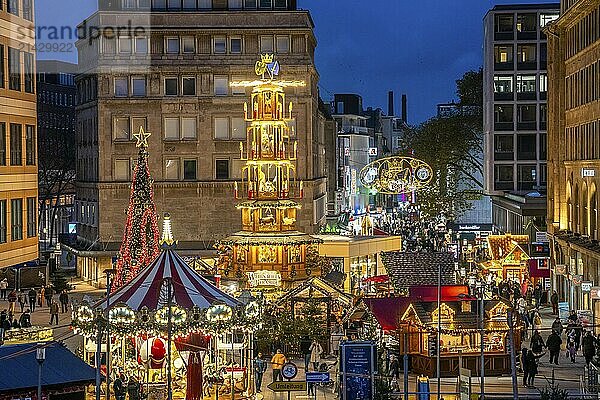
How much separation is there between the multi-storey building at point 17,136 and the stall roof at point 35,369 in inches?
87.8

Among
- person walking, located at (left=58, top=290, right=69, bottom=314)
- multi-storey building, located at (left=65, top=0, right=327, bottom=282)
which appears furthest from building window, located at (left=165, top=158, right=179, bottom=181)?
person walking, located at (left=58, top=290, right=69, bottom=314)

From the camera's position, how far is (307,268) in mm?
55469

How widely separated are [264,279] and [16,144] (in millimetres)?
22640

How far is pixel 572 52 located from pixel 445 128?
50.5 meters

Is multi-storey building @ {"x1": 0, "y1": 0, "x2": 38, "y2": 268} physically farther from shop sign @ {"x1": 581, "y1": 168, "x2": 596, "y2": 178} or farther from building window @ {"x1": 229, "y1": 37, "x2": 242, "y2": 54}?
building window @ {"x1": 229, "y1": 37, "x2": 242, "y2": 54}

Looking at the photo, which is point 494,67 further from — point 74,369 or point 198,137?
point 74,369

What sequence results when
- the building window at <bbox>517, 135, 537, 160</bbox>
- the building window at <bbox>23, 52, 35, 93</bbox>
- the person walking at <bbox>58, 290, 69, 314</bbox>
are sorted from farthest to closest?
the building window at <bbox>517, 135, 537, 160</bbox>
the person walking at <bbox>58, 290, 69, 314</bbox>
the building window at <bbox>23, 52, 35, 93</bbox>

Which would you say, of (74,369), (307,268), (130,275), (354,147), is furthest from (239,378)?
(354,147)

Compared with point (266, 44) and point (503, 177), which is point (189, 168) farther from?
point (503, 177)

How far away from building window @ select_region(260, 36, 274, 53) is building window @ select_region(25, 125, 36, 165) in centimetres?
4349

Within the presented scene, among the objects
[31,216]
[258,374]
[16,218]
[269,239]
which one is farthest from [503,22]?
[16,218]

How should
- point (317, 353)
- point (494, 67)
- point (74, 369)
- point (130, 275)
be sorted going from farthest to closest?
point (494, 67) → point (130, 275) → point (317, 353) → point (74, 369)

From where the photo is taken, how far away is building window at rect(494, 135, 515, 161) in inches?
3964

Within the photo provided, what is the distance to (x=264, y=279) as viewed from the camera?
172 feet
